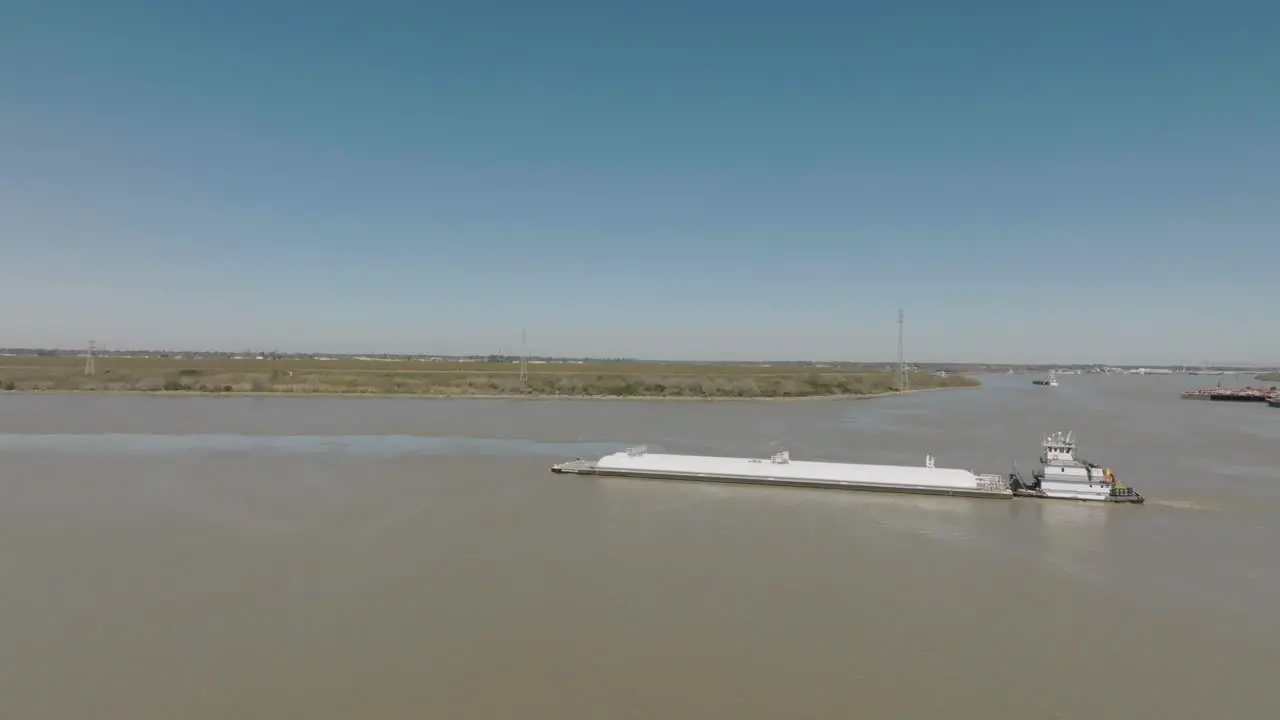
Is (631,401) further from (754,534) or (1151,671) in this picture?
(1151,671)

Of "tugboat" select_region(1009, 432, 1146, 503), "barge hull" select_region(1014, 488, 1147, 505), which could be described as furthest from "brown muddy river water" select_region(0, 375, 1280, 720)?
"tugboat" select_region(1009, 432, 1146, 503)

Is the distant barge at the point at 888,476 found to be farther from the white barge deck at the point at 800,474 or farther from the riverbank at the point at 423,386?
the riverbank at the point at 423,386

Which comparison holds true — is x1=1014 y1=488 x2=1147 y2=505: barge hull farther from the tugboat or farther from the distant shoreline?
the distant shoreline

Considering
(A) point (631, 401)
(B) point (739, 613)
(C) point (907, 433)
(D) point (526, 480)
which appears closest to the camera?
(B) point (739, 613)

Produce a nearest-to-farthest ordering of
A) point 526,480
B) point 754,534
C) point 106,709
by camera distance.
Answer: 1. point 106,709
2. point 754,534
3. point 526,480

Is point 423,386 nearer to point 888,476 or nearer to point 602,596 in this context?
point 888,476

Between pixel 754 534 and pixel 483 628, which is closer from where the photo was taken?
pixel 483 628

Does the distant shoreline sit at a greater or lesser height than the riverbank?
lesser

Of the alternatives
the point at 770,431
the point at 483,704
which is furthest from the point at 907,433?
the point at 483,704
